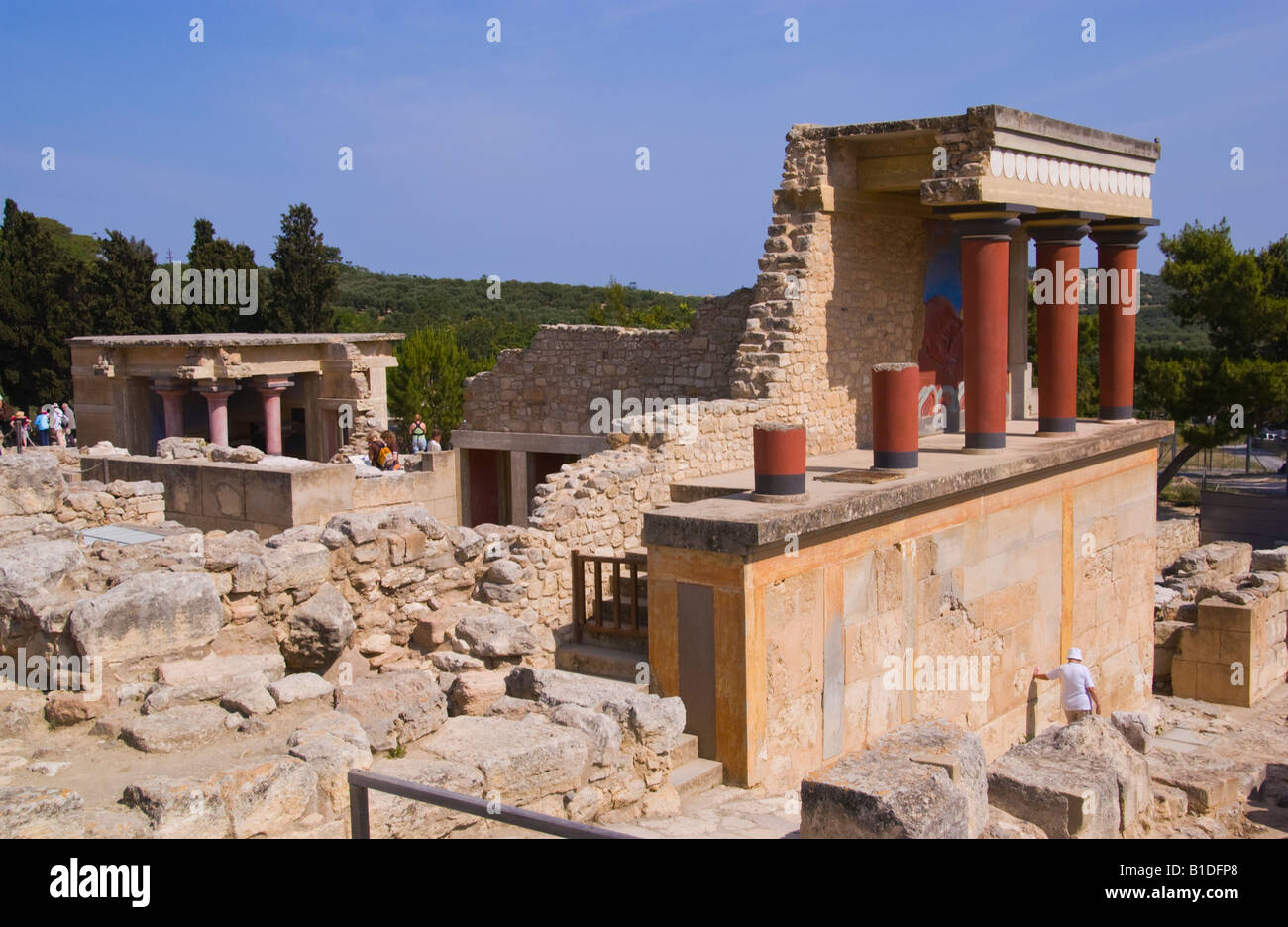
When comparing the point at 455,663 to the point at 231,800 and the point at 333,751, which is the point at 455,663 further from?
the point at 231,800

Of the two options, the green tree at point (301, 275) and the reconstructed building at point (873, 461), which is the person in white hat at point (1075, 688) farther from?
the green tree at point (301, 275)

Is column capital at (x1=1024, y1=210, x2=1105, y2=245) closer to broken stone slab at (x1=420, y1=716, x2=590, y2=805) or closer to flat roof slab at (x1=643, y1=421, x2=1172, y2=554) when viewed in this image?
flat roof slab at (x1=643, y1=421, x2=1172, y2=554)

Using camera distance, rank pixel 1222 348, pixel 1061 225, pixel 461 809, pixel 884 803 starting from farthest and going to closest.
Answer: pixel 1222 348 < pixel 1061 225 < pixel 884 803 < pixel 461 809

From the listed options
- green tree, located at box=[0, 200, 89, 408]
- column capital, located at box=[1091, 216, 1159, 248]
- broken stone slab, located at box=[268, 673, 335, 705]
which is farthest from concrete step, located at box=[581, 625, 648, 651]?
green tree, located at box=[0, 200, 89, 408]

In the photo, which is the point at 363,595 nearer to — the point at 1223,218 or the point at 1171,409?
the point at 1171,409

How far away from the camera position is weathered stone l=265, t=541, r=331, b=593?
24.0 ft

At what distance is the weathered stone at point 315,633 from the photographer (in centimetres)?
736

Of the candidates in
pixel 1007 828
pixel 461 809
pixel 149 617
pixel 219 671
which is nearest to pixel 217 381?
pixel 149 617

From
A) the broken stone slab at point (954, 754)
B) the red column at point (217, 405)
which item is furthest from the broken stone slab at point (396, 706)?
the red column at point (217, 405)

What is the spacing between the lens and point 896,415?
9.60 m

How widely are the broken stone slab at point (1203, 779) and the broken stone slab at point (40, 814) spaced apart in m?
7.01

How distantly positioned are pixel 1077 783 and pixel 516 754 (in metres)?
3.22
